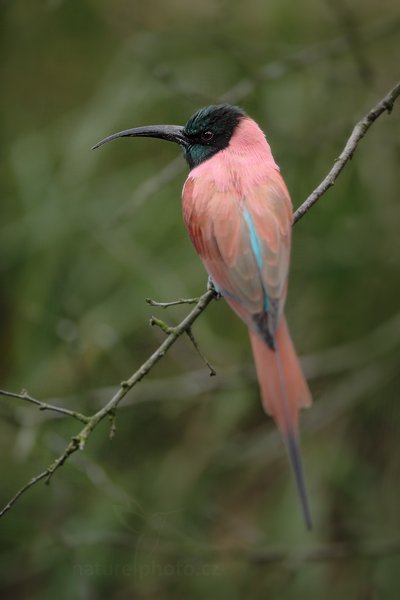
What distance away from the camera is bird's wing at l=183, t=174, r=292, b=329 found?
2.80m

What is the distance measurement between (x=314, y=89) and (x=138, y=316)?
142 cm

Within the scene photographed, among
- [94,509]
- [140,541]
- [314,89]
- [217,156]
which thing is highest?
[314,89]

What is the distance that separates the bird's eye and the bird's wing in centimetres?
46

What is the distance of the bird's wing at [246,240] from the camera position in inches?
110

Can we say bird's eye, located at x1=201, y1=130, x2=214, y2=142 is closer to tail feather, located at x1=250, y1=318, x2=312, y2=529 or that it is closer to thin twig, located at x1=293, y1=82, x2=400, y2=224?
thin twig, located at x1=293, y1=82, x2=400, y2=224

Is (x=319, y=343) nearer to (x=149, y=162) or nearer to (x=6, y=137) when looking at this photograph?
(x=149, y=162)

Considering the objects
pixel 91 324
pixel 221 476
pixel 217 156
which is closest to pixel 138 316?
pixel 91 324

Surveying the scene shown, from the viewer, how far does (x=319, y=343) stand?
505 centimetres

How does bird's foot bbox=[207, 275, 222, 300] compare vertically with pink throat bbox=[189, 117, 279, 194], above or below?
below

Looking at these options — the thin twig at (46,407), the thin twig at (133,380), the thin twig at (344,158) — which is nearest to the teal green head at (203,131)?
the thin twig at (344,158)

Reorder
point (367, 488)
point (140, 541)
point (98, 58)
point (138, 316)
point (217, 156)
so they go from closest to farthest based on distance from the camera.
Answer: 1. point (217, 156)
2. point (140, 541)
3. point (367, 488)
4. point (138, 316)
5. point (98, 58)

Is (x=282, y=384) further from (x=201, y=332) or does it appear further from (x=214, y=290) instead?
(x=201, y=332)

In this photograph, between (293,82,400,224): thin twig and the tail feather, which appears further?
(293,82,400,224): thin twig

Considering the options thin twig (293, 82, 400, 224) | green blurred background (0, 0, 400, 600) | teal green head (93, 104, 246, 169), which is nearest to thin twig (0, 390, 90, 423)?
thin twig (293, 82, 400, 224)
